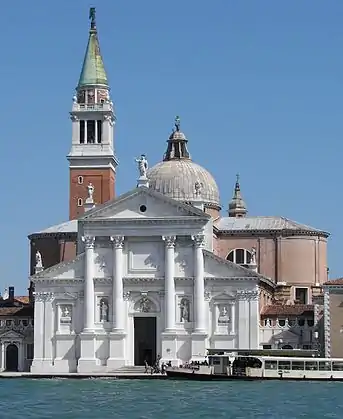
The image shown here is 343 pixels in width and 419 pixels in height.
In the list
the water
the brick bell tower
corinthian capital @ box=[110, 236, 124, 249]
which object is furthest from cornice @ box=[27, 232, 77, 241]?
the water

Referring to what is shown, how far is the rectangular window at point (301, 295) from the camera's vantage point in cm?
7316

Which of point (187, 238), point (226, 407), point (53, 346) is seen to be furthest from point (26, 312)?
point (226, 407)

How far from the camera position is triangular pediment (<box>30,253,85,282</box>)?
6450 centimetres

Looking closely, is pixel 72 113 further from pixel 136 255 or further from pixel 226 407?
pixel 226 407

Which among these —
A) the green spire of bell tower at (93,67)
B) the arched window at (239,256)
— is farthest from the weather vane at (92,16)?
the arched window at (239,256)

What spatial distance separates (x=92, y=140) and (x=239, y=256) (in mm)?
11548

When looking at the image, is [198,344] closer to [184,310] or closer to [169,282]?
[184,310]

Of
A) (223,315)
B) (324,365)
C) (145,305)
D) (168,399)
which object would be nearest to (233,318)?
(223,315)

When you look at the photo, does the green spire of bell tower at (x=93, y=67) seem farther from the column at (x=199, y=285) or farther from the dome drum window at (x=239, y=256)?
the column at (x=199, y=285)

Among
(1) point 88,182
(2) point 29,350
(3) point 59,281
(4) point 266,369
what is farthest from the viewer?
(1) point 88,182

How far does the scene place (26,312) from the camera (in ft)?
226

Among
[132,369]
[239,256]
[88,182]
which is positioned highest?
[88,182]

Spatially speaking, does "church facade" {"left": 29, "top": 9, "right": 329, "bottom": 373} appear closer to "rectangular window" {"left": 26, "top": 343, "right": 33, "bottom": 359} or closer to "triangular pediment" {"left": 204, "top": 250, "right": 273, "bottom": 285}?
"triangular pediment" {"left": 204, "top": 250, "right": 273, "bottom": 285}

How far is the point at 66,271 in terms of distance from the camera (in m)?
64.6
